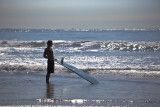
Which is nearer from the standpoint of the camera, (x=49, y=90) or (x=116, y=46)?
(x=49, y=90)

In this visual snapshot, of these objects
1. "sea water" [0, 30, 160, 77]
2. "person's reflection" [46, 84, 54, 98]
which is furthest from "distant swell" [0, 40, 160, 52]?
"person's reflection" [46, 84, 54, 98]

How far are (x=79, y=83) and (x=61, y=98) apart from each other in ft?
8.76

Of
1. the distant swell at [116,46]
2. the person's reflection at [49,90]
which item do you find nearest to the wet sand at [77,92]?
the person's reflection at [49,90]

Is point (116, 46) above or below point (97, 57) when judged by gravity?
above

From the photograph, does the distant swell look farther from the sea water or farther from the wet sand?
the wet sand

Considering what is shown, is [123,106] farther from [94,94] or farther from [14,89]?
[14,89]

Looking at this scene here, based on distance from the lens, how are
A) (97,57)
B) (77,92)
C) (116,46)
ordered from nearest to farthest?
(77,92)
(97,57)
(116,46)

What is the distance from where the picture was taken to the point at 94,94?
8.36 metres

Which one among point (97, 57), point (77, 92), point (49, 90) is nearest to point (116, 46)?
point (97, 57)

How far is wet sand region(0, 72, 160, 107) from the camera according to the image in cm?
735

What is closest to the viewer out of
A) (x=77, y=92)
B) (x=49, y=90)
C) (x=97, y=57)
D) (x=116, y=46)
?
(x=77, y=92)

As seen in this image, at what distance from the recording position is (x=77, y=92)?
8.66 metres

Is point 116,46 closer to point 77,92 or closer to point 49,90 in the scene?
point 49,90

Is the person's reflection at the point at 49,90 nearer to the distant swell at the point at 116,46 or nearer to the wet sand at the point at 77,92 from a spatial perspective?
the wet sand at the point at 77,92
